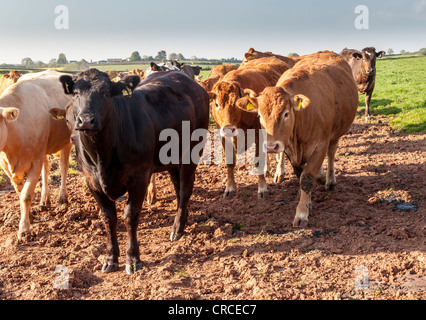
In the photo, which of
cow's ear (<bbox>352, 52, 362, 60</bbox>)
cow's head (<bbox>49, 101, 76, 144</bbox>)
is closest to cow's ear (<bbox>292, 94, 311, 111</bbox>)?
cow's head (<bbox>49, 101, 76, 144</bbox>)

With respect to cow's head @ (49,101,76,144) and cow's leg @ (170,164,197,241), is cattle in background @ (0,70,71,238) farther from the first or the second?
cow's leg @ (170,164,197,241)

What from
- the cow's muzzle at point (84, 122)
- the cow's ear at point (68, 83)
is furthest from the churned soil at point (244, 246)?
the cow's ear at point (68, 83)

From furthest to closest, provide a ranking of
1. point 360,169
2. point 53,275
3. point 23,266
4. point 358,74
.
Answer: point 358,74 < point 360,169 < point 23,266 < point 53,275

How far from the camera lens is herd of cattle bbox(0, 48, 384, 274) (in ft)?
15.2

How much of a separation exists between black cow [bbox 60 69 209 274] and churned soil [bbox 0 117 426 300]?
0.42 m

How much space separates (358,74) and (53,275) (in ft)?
47.0

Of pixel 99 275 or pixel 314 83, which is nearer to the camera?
pixel 99 275

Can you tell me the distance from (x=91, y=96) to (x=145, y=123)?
88cm

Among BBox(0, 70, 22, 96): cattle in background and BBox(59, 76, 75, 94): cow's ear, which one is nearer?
BBox(59, 76, 75, 94): cow's ear

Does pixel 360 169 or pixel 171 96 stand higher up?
pixel 171 96

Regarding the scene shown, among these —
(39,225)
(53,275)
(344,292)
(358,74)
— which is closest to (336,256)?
(344,292)

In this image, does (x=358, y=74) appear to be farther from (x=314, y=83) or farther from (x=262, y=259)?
(x=262, y=259)

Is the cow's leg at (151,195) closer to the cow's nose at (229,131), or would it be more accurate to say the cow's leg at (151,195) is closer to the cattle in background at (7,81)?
the cow's nose at (229,131)

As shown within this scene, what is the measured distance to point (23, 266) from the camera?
520cm
